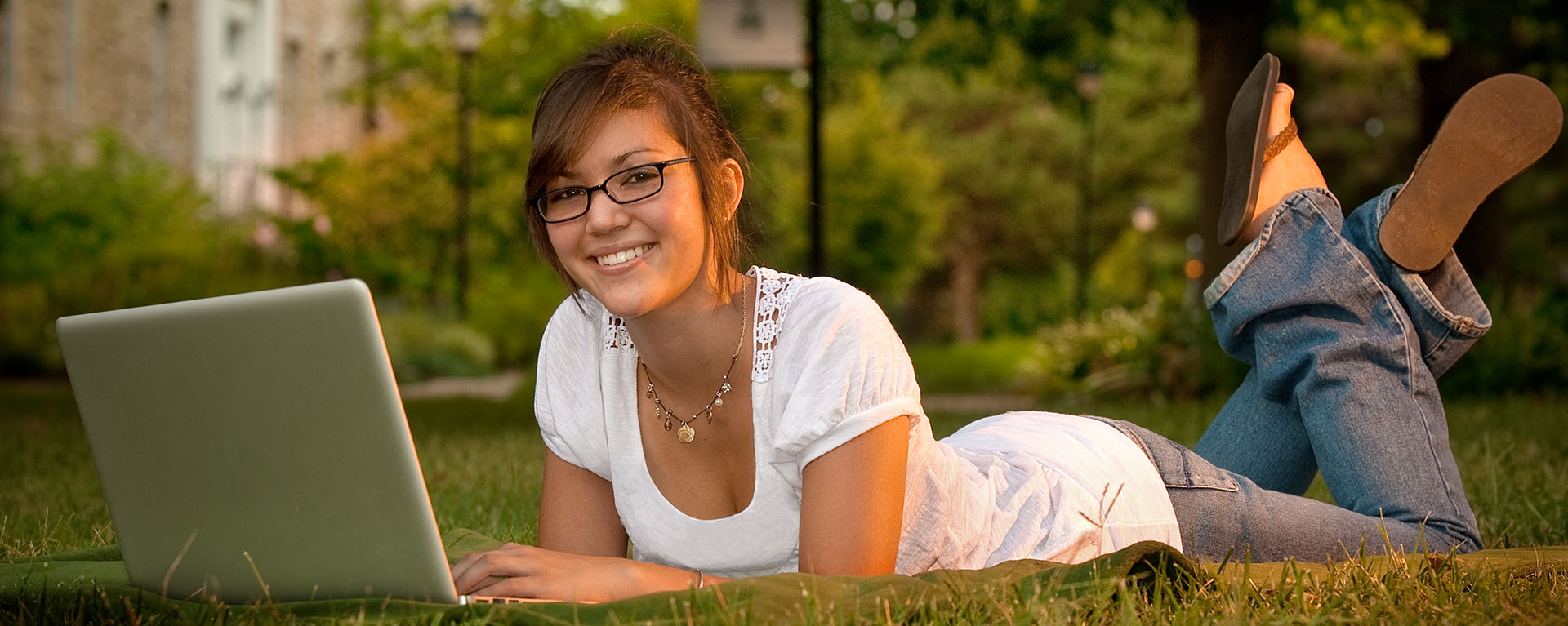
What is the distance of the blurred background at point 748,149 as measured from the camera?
367 inches

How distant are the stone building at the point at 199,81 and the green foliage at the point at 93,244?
0.52 meters

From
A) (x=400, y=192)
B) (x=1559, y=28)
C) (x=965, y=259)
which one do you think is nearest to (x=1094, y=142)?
(x=965, y=259)

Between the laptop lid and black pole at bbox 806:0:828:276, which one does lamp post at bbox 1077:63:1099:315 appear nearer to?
black pole at bbox 806:0:828:276

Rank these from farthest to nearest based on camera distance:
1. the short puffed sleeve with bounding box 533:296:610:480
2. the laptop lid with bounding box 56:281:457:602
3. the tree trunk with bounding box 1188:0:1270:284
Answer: the tree trunk with bounding box 1188:0:1270:284, the short puffed sleeve with bounding box 533:296:610:480, the laptop lid with bounding box 56:281:457:602

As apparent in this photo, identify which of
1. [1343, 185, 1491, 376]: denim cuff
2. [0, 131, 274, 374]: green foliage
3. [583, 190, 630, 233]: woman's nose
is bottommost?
[0, 131, 274, 374]: green foliage

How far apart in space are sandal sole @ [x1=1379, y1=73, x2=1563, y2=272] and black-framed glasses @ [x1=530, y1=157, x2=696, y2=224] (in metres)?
1.58

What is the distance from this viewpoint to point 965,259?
36531 millimetres

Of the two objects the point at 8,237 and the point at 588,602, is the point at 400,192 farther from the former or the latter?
the point at 588,602

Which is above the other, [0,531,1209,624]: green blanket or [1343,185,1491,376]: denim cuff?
[1343,185,1491,376]: denim cuff

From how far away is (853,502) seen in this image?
2045 mm

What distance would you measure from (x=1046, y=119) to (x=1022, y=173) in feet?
5.48

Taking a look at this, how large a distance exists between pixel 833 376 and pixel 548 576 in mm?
541

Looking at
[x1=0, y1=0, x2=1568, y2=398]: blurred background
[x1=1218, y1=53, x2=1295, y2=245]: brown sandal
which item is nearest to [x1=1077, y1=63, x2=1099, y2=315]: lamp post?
[x1=0, y1=0, x2=1568, y2=398]: blurred background

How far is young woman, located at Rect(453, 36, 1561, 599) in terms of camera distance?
6.84ft
